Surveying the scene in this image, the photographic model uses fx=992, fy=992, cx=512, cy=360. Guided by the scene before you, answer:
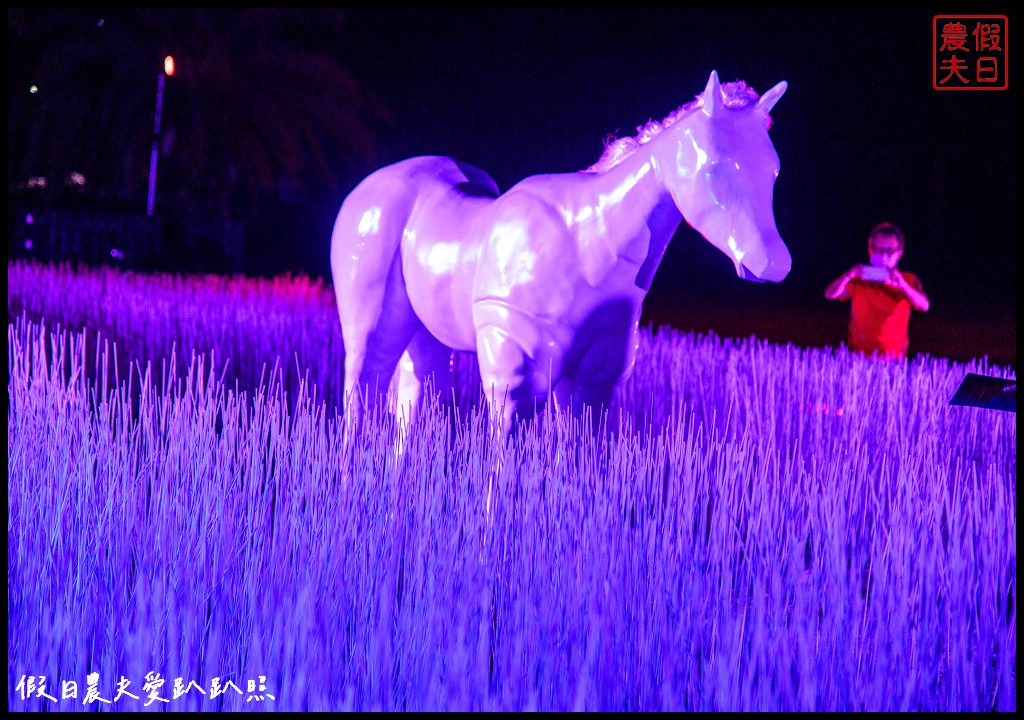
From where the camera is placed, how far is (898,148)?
27.6 ft

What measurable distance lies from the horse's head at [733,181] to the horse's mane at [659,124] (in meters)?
0.04

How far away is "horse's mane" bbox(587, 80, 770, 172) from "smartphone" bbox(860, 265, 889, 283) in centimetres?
184

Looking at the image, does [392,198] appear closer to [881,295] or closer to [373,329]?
[373,329]

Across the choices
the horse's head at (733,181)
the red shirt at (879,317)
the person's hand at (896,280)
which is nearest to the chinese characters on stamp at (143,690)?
the horse's head at (733,181)

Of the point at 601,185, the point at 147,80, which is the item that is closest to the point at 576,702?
the point at 601,185

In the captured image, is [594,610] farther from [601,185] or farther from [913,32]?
[913,32]

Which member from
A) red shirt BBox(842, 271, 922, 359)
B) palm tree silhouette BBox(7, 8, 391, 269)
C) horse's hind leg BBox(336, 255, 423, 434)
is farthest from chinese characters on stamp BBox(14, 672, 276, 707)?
palm tree silhouette BBox(7, 8, 391, 269)

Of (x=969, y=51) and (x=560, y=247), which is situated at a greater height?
(x=969, y=51)

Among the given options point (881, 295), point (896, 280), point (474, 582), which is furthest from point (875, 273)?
point (474, 582)

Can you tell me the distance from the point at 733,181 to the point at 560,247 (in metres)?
0.39

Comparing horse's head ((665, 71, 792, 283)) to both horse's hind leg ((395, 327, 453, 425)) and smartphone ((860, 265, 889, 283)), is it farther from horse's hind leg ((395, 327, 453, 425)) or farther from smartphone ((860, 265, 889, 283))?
smartphone ((860, 265, 889, 283))

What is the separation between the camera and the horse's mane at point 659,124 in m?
1.96

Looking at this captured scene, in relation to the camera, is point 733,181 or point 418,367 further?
point 418,367

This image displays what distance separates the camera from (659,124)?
211cm
